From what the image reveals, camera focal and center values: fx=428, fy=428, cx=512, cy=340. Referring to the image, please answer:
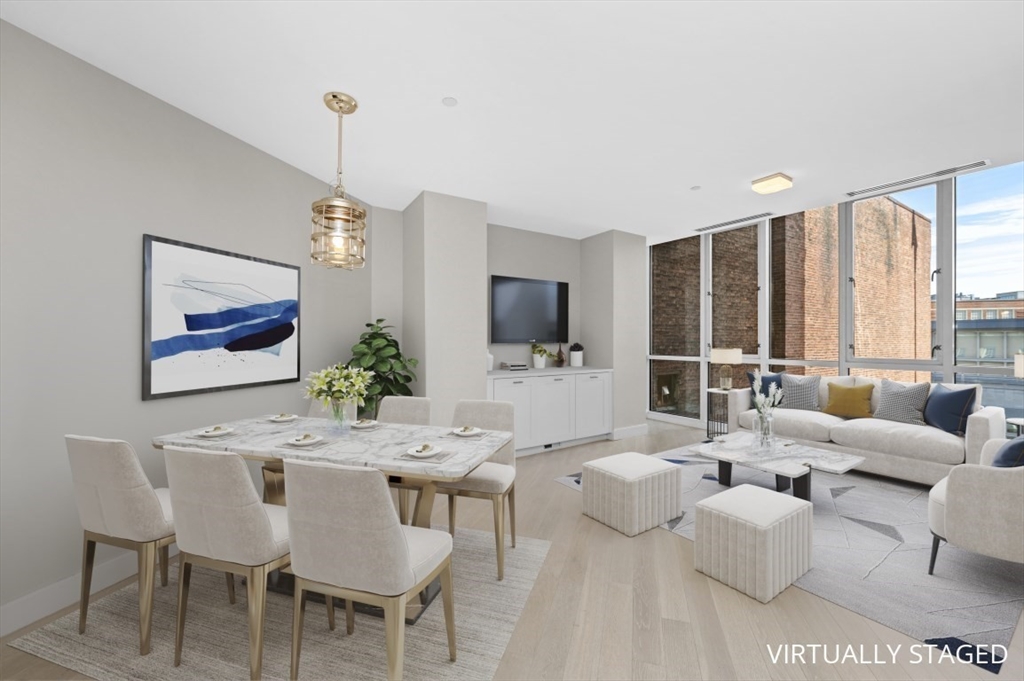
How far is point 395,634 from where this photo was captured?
151 cm

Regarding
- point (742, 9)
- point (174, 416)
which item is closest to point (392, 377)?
point (174, 416)

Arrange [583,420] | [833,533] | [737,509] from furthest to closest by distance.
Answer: [583,420] < [833,533] < [737,509]

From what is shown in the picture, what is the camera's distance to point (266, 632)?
2006 mm

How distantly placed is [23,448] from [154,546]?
2.87 feet

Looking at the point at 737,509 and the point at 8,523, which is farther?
the point at 737,509

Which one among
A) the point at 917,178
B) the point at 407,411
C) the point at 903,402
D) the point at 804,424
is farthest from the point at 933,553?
the point at 917,178

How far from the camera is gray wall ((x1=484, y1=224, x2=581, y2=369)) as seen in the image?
5.39 metres

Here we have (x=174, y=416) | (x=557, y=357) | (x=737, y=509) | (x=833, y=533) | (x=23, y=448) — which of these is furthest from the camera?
(x=557, y=357)

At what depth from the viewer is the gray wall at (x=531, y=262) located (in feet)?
17.7

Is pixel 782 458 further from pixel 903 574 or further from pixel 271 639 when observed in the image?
pixel 271 639

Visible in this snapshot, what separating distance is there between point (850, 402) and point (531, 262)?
153 inches

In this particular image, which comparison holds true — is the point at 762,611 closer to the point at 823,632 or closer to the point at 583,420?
the point at 823,632

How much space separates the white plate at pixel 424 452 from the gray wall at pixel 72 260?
71.8 inches

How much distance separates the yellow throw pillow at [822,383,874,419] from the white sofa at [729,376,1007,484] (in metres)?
0.08
